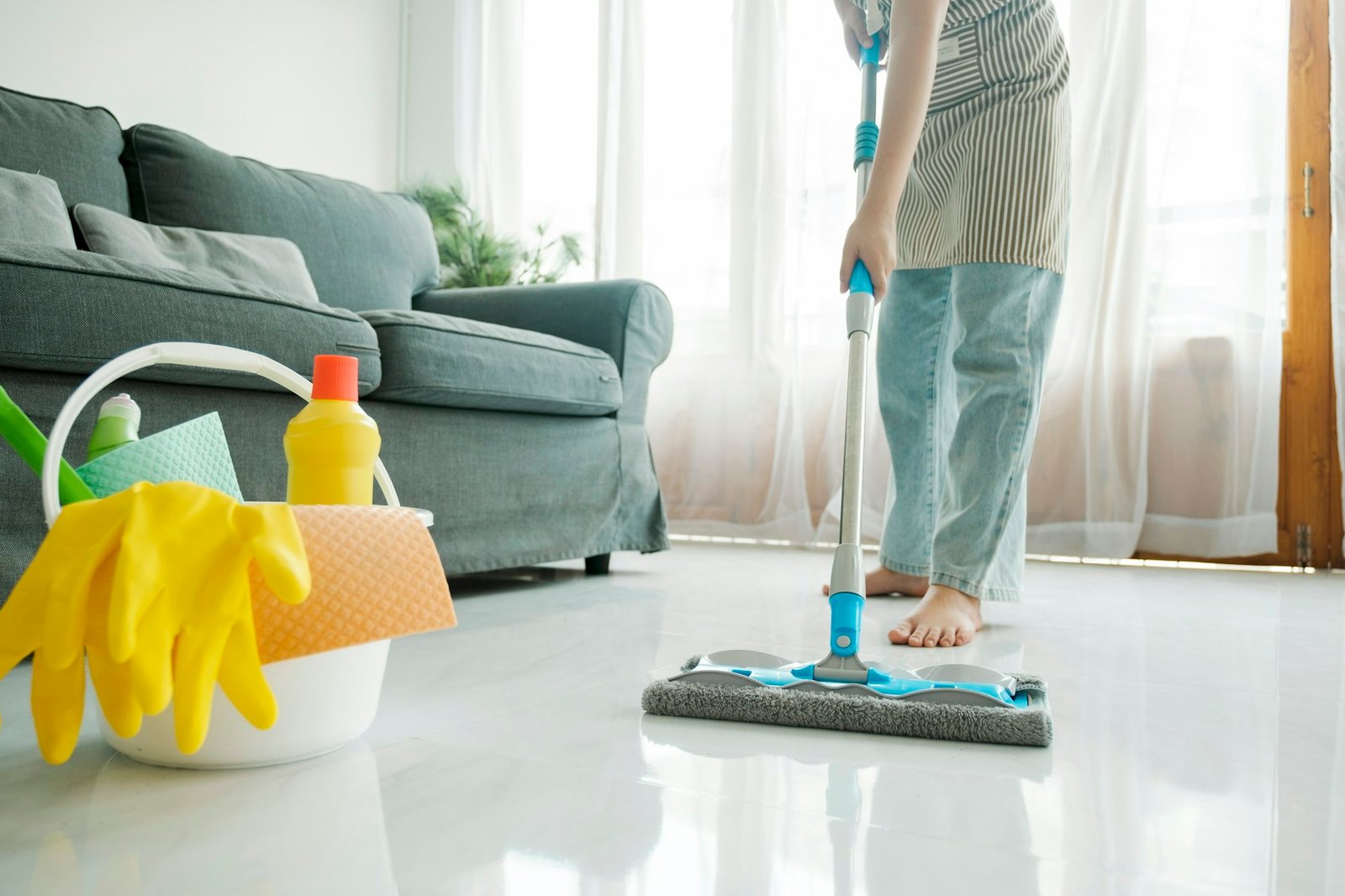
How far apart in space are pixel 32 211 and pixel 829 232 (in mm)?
2089

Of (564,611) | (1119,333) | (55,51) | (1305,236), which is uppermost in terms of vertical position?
(55,51)

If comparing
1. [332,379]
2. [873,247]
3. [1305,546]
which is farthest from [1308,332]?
[332,379]

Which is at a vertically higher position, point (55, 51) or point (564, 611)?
point (55, 51)

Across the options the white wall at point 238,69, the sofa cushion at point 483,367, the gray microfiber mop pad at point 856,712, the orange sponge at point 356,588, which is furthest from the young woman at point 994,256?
the white wall at point 238,69

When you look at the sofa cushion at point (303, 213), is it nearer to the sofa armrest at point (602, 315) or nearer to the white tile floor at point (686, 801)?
the sofa armrest at point (602, 315)

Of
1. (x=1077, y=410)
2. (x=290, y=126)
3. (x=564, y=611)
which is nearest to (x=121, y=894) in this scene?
(x=564, y=611)

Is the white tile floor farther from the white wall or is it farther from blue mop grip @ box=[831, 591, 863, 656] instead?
the white wall

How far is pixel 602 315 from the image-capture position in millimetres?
2096

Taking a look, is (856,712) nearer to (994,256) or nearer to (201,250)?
(994,256)

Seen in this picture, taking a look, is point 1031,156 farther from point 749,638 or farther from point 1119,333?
point 1119,333

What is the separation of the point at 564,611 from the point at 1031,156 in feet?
3.30

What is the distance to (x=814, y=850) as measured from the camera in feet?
2.04

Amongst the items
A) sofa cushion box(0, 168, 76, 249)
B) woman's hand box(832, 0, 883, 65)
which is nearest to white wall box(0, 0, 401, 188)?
sofa cushion box(0, 168, 76, 249)

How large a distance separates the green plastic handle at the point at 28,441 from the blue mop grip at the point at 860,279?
784 mm
